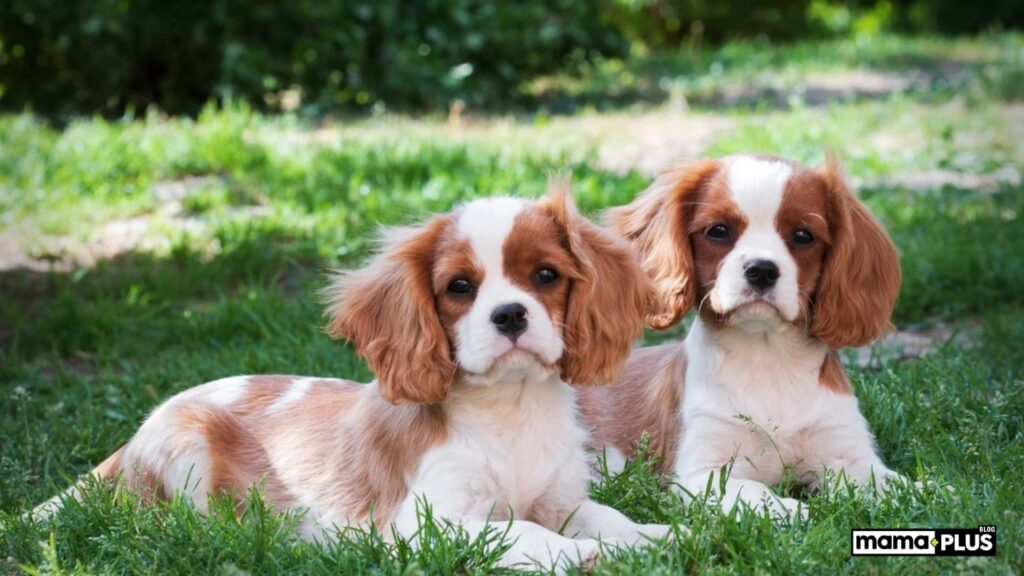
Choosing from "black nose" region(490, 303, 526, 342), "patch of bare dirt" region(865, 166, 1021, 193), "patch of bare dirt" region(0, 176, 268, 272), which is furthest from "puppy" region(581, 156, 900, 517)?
"patch of bare dirt" region(865, 166, 1021, 193)

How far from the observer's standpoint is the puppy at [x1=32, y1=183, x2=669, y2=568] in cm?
416

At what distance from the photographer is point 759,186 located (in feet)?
15.3

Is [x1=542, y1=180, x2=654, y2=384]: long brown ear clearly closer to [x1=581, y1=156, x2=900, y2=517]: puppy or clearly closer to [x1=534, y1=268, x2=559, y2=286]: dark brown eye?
[x1=534, y1=268, x2=559, y2=286]: dark brown eye

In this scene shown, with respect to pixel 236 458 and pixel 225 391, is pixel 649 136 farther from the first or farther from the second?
pixel 236 458

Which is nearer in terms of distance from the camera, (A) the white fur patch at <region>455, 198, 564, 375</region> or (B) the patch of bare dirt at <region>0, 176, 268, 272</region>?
(A) the white fur patch at <region>455, 198, 564, 375</region>

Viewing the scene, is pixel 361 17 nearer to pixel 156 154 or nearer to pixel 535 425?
pixel 156 154

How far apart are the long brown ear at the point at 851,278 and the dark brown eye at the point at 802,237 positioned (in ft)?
0.32

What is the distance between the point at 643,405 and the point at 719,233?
0.82 meters

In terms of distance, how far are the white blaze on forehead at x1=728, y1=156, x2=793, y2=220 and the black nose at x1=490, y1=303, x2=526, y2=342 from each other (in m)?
1.01

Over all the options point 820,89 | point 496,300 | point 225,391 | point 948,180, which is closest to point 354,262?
point 225,391

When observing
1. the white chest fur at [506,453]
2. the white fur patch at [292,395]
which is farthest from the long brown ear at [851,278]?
the white fur patch at [292,395]

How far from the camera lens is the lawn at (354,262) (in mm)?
4125

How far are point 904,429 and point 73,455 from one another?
3220mm

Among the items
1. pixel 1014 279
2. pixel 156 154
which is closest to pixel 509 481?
pixel 1014 279
